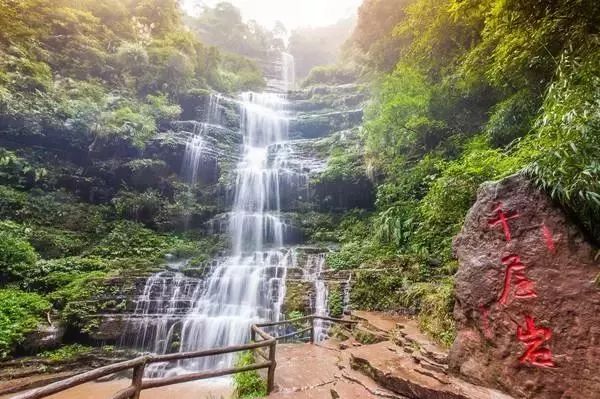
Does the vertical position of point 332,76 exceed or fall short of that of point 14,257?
it exceeds it

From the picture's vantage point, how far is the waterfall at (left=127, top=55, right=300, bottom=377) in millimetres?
7879

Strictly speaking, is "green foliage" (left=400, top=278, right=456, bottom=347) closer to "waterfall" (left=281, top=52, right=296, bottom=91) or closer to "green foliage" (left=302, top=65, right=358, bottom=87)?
"green foliage" (left=302, top=65, right=358, bottom=87)

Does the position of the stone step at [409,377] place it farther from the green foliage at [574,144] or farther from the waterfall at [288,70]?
the waterfall at [288,70]

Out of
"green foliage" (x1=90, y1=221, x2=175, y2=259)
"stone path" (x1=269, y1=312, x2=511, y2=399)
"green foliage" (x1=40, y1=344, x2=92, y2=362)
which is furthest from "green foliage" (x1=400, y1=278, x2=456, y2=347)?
"green foliage" (x1=90, y1=221, x2=175, y2=259)

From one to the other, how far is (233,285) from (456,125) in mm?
8263

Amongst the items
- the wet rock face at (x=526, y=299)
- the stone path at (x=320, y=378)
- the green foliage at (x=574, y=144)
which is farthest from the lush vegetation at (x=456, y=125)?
the stone path at (x=320, y=378)

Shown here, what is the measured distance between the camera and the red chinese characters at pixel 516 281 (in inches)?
116

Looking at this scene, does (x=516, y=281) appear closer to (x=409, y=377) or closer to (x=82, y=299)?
(x=409, y=377)

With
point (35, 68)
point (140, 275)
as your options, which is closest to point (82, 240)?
point (140, 275)

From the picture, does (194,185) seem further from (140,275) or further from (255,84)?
(255,84)

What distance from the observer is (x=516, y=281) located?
303 centimetres

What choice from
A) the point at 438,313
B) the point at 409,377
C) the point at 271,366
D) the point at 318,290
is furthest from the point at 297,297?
the point at 409,377

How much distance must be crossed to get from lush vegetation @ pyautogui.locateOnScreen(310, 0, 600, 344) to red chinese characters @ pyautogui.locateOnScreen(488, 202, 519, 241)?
373 millimetres

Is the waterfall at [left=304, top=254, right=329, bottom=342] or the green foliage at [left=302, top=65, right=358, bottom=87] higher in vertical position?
the green foliage at [left=302, top=65, right=358, bottom=87]
